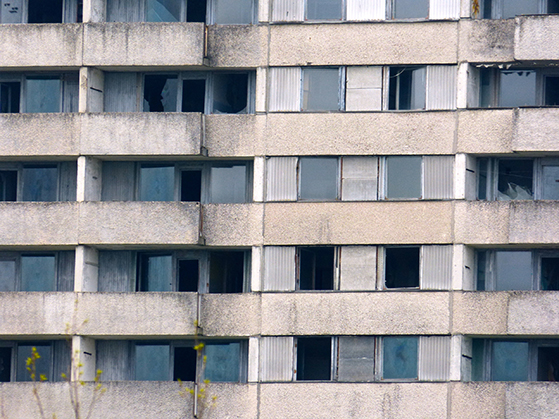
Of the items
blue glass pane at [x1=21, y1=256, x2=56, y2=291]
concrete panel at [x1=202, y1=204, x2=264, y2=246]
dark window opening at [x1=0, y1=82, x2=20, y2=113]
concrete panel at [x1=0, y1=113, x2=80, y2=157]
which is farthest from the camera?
dark window opening at [x1=0, y1=82, x2=20, y2=113]

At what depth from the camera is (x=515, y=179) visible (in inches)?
1294

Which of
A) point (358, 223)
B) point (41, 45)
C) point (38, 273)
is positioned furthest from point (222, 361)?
point (41, 45)

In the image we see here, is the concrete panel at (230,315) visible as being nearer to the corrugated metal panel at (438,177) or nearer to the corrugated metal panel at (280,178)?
the corrugated metal panel at (280,178)

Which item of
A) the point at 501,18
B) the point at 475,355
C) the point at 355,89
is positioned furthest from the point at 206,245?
the point at 501,18

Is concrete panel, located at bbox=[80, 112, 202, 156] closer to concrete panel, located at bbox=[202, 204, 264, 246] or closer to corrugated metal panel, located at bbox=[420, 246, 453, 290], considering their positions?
concrete panel, located at bbox=[202, 204, 264, 246]

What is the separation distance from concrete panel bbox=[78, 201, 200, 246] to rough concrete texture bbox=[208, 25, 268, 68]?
15.4ft

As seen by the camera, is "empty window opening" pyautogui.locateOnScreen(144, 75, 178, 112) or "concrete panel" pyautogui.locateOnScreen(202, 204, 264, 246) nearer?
"concrete panel" pyautogui.locateOnScreen(202, 204, 264, 246)

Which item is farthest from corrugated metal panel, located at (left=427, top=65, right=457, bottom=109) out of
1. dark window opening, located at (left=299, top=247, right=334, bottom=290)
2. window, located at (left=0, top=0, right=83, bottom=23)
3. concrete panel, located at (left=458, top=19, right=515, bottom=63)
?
window, located at (left=0, top=0, right=83, bottom=23)

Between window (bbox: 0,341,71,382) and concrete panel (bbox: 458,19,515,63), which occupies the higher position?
concrete panel (bbox: 458,19,515,63)

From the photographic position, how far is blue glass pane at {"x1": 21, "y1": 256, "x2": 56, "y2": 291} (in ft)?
113

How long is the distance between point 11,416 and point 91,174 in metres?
7.79

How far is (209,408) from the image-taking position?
3166 centimetres

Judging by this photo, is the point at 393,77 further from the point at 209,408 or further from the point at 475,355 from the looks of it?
the point at 209,408

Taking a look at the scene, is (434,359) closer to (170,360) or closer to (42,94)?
(170,360)
